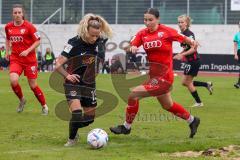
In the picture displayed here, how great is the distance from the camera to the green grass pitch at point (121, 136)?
832 centimetres

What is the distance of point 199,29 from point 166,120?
3134cm

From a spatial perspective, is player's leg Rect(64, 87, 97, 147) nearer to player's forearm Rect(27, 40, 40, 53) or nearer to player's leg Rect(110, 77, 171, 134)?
player's leg Rect(110, 77, 171, 134)

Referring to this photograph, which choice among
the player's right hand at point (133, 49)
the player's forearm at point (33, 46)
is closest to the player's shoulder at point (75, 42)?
the player's right hand at point (133, 49)

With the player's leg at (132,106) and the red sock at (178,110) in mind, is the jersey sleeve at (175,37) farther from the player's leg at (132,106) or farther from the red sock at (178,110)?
the red sock at (178,110)

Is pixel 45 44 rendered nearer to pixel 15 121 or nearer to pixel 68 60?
pixel 15 121

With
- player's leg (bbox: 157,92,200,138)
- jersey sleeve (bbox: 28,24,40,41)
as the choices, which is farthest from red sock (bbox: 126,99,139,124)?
jersey sleeve (bbox: 28,24,40,41)

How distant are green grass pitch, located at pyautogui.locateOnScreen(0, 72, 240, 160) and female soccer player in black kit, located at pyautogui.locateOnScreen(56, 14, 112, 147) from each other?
0.44 m

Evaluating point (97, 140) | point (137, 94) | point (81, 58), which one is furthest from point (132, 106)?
point (97, 140)

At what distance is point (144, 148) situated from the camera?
8703mm

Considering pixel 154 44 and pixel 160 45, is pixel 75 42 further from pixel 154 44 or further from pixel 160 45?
pixel 160 45

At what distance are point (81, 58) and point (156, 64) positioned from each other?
1.45 m

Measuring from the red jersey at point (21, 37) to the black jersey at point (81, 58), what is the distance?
3988 mm

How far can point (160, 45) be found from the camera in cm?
992

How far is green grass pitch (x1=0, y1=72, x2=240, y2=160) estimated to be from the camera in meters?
8.32
